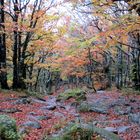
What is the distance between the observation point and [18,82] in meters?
22.2

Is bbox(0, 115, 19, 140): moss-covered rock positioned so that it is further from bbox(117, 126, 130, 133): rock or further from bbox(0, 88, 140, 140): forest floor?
bbox(117, 126, 130, 133): rock

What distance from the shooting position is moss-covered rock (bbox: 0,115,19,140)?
25.1ft

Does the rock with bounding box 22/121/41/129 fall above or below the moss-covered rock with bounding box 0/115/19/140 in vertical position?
below

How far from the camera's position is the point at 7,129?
7844mm

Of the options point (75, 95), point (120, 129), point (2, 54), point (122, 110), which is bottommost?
point (120, 129)

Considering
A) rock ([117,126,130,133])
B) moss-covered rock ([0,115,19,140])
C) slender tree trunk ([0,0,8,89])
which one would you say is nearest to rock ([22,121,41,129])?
moss-covered rock ([0,115,19,140])

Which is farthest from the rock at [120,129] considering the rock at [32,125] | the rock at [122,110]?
the rock at [122,110]

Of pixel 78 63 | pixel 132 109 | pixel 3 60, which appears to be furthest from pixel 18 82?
pixel 78 63

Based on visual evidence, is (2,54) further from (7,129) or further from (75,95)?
(7,129)

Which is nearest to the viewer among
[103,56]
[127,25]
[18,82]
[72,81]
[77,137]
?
[77,137]


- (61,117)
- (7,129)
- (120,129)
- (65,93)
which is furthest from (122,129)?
(65,93)

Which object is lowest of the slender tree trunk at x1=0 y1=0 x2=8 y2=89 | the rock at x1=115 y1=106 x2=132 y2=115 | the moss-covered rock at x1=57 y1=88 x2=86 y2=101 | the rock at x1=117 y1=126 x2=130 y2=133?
the rock at x1=117 y1=126 x2=130 y2=133

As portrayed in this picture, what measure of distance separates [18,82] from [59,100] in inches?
152

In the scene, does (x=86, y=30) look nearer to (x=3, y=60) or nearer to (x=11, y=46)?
(x=11, y=46)
